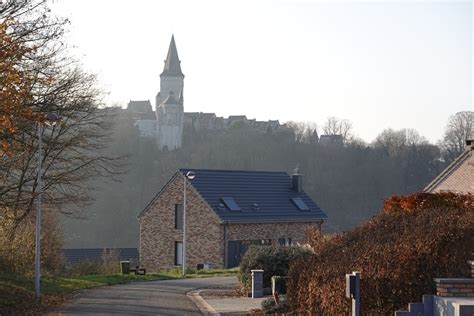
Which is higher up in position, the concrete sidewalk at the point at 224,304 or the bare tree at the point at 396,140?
the bare tree at the point at 396,140

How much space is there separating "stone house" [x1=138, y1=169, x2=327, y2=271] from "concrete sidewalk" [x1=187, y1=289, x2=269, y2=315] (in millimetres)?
19060

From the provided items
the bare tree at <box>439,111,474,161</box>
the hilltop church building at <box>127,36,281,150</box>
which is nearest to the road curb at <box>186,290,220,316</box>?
the bare tree at <box>439,111,474,161</box>

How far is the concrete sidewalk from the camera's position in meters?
18.7

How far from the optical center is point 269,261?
22297 mm

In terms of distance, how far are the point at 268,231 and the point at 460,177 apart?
12884 mm

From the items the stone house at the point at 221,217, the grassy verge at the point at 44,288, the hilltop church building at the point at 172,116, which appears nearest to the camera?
the grassy verge at the point at 44,288

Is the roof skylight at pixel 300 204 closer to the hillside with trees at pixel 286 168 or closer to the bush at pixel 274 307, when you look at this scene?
the hillside with trees at pixel 286 168

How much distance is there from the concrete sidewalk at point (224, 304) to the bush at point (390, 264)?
7.48 ft

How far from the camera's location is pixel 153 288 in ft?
85.1

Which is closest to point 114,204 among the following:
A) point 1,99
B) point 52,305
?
point 52,305

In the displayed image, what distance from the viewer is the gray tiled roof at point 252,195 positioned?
4309 cm

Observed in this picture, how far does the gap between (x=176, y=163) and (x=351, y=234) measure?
2369 inches

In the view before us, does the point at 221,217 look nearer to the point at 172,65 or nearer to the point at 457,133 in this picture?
the point at 457,133

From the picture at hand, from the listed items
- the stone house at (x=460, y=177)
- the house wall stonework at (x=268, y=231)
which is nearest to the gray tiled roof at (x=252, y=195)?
the house wall stonework at (x=268, y=231)
